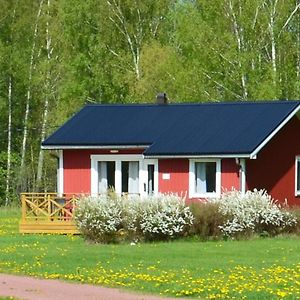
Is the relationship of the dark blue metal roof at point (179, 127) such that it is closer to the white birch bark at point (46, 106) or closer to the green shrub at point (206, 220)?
the green shrub at point (206, 220)

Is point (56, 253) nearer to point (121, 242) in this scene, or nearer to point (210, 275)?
point (121, 242)

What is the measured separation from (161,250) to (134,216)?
277 centimetres

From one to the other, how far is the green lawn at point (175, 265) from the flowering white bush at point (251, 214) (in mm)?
685

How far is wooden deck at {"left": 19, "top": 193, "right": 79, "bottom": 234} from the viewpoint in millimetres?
35625

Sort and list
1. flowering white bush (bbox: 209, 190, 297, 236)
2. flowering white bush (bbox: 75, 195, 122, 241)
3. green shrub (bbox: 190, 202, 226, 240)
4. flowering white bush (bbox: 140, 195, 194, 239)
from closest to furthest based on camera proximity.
Answer: flowering white bush (bbox: 75, 195, 122, 241), flowering white bush (bbox: 140, 195, 194, 239), green shrub (bbox: 190, 202, 226, 240), flowering white bush (bbox: 209, 190, 297, 236)

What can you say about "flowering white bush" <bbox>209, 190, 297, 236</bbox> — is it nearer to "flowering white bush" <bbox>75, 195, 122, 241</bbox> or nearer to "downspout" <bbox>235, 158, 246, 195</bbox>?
"flowering white bush" <bbox>75, 195, 122, 241</bbox>

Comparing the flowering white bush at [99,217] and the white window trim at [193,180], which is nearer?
the flowering white bush at [99,217]

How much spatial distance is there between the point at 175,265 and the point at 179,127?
15727 mm

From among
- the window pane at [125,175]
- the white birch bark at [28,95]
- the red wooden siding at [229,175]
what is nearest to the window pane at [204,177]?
the red wooden siding at [229,175]

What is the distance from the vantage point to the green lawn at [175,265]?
1906 cm

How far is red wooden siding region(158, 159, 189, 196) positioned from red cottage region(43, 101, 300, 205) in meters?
0.03

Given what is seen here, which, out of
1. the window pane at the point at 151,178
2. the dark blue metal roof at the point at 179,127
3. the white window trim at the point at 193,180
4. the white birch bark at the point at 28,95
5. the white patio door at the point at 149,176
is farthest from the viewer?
the white birch bark at the point at 28,95

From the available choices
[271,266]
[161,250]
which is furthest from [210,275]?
[161,250]

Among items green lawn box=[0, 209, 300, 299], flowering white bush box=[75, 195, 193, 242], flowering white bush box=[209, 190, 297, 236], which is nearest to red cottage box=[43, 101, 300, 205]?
flowering white bush box=[209, 190, 297, 236]
